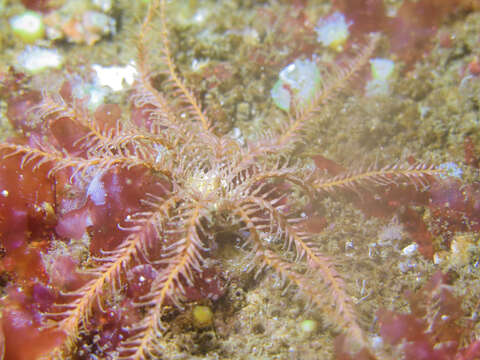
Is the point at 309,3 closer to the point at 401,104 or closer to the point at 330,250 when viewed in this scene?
the point at 401,104

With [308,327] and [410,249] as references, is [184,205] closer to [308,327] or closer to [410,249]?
[308,327]

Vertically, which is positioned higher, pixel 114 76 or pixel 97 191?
pixel 114 76

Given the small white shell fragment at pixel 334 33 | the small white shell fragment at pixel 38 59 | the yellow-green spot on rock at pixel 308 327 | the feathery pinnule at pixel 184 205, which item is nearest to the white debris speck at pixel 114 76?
the small white shell fragment at pixel 38 59

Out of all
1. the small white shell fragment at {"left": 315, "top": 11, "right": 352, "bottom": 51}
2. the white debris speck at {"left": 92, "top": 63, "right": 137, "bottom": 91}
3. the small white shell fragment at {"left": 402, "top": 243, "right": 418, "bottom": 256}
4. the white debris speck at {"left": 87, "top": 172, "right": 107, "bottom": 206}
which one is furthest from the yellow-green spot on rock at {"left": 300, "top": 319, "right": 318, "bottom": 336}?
the small white shell fragment at {"left": 315, "top": 11, "right": 352, "bottom": 51}

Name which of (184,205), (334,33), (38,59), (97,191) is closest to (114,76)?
(38,59)

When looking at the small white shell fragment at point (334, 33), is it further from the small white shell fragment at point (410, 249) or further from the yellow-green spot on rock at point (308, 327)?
the yellow-green spot on rock at point (308, 327)

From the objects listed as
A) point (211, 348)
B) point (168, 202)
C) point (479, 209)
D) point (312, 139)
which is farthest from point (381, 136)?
point (211, 348)

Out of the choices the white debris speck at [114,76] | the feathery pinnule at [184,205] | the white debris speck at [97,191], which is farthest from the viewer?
the white debris speck at [114,76]
